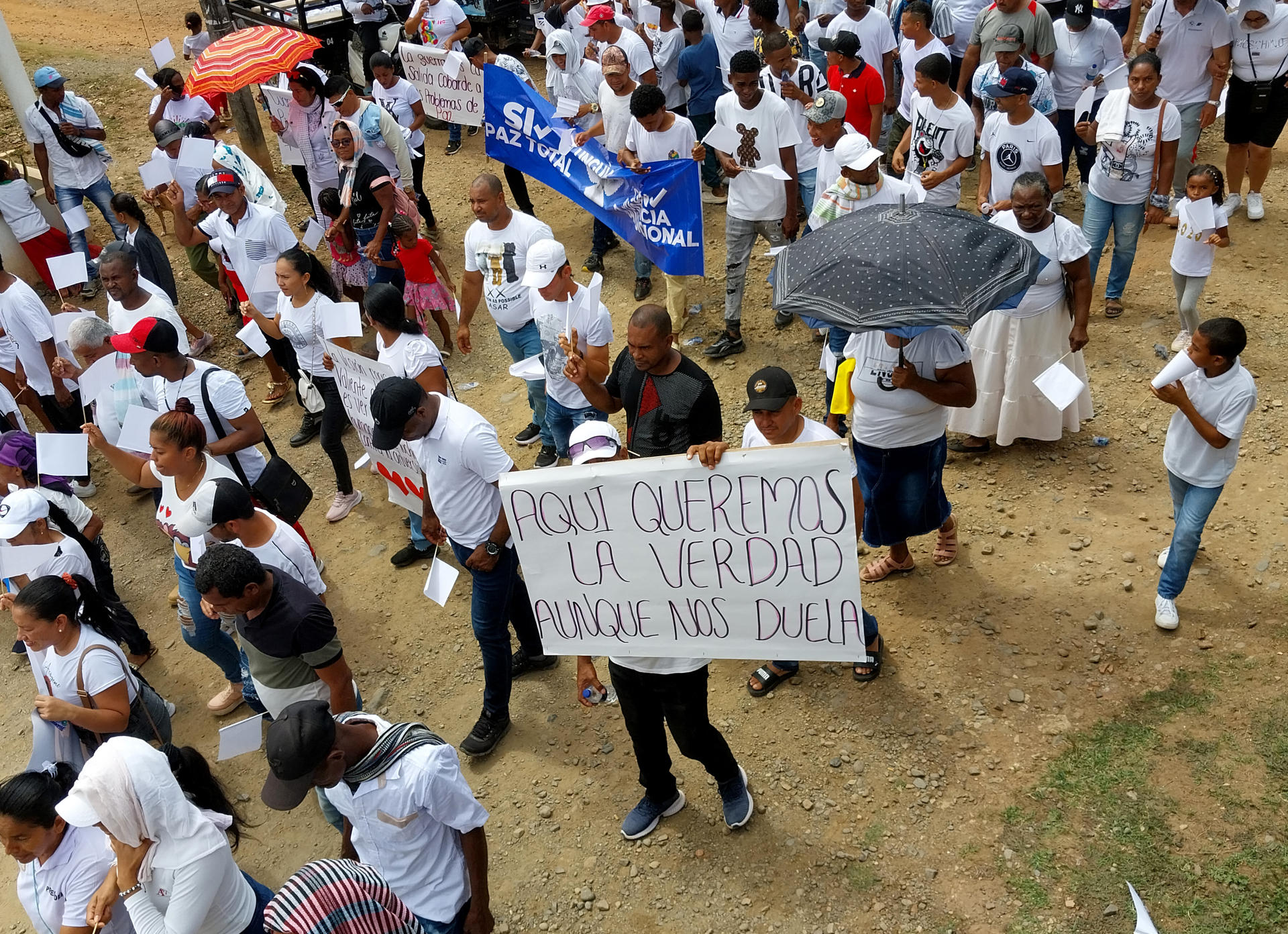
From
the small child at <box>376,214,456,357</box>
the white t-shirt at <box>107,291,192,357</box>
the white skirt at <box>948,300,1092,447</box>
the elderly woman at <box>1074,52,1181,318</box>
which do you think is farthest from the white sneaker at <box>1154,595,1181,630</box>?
the white t-shirt at <box>107,291,192,357</box>

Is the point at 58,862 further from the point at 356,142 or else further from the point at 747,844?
the point at 356,142

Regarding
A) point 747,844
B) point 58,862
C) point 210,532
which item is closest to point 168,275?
point 210,532

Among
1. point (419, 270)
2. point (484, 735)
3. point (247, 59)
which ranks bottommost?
point (484, 735)

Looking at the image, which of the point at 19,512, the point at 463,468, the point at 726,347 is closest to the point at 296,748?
the point at 463,468

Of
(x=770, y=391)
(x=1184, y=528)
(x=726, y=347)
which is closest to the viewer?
(x=770, y=391)

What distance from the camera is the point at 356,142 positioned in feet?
28.9

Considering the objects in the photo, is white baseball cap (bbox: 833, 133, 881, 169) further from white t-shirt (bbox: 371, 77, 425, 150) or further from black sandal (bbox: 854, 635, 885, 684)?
white t-shirt (bbox: 371, 77, 425, 150)

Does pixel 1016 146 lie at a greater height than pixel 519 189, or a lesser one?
greater

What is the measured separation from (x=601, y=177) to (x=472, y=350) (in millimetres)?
2180

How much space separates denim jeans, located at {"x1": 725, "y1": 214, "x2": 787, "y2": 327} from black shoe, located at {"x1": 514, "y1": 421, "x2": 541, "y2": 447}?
190 cm

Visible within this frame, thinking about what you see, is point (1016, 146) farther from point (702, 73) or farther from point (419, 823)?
point (419, 823)

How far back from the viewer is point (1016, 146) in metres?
7.28

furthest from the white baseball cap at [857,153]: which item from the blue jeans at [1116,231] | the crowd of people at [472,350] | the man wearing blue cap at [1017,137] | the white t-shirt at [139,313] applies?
the white t-shirt at [139,313]

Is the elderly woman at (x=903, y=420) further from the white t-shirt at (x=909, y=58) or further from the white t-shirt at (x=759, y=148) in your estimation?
the white t-shirt at (x=909, y=58)
